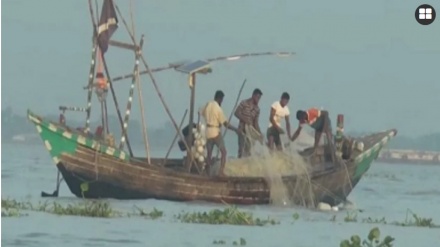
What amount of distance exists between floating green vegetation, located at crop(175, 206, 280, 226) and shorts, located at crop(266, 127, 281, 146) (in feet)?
3.15

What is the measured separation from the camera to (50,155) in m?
10.3

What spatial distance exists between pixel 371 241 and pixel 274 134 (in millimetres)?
1799

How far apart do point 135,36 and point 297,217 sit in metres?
1.64

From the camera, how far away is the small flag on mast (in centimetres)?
986

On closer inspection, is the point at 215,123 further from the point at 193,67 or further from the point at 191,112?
the point at 193,67

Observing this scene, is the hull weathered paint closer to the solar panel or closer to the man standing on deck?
the man standing on deck

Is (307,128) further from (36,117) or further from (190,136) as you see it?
(36,117)

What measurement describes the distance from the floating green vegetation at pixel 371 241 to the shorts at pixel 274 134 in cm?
162

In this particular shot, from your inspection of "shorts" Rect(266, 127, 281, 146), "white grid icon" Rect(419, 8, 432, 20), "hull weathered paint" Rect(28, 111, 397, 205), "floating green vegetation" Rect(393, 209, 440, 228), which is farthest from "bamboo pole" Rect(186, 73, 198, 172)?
"white grid icon" Rect(419, 8, 432, 20)

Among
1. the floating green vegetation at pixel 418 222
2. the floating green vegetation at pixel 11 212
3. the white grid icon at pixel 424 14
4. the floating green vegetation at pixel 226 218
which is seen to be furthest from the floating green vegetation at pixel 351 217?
the floating green vegetation at pixel 11 212

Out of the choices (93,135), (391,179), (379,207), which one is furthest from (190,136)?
(391,179)

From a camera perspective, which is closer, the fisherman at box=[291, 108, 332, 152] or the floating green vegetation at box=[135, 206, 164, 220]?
the floating green vegetation at box=[135, 206, 164, 220]

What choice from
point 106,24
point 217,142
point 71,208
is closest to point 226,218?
point 217,142

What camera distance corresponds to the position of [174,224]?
9.50 meters
